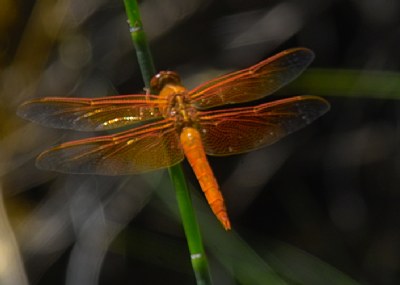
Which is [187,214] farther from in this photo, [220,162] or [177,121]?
[220,162]

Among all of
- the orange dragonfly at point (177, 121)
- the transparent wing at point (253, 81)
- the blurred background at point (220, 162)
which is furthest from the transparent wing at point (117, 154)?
the blurred background at point (220, 162)

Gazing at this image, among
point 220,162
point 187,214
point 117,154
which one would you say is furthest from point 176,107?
point 220,162

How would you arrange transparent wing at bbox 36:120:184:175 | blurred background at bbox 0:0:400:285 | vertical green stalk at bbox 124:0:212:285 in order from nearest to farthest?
vertical green stalk at bbox 124:0:212:285 → transparent wing at bbox 36:120:184:175 → blurred background at bbox 0:0:400:285

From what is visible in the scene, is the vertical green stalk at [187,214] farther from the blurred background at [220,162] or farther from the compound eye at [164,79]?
the blurred background at [220,162]

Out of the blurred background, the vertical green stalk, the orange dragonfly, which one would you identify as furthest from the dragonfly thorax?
the blurred background

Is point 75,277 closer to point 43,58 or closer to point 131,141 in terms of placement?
point 43,58

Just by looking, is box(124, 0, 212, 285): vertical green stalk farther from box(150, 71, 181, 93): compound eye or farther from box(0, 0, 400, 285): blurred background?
box(0, 0, 400, 285): blurred background
